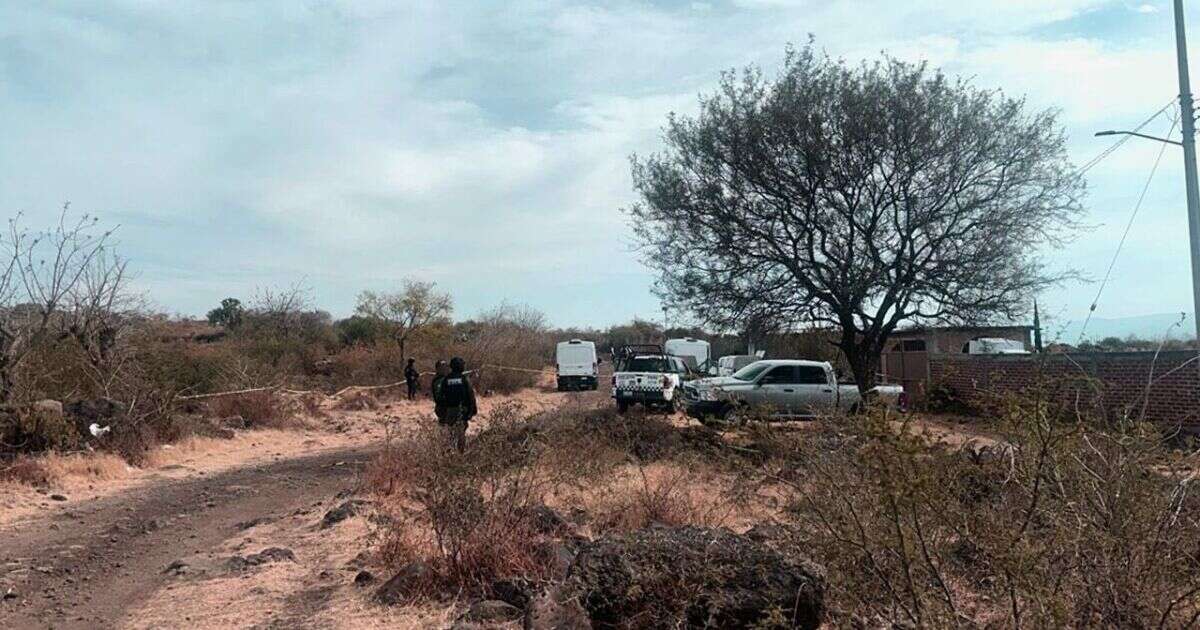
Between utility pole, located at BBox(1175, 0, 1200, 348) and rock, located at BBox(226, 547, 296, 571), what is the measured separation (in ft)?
48.2

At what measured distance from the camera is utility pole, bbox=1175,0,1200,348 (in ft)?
49.5

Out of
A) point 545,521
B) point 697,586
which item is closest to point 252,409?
point 545,521

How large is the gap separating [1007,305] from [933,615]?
15884 millimetres

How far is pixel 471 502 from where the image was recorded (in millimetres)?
6656

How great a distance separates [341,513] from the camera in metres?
9.30

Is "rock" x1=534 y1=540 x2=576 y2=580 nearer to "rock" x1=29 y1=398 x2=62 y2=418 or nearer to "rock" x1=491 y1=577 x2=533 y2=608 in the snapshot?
"rock" x1=491 y1=577 x2=533 y2=608

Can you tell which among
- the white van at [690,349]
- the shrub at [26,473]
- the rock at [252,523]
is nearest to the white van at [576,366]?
the white van at [690,349]

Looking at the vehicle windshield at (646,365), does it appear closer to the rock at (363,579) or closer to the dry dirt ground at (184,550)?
the dry dirt ground at (184,550)

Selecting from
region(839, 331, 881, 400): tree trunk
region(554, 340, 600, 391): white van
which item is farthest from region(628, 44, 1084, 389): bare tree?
region(554, 340, 600, 391): white van

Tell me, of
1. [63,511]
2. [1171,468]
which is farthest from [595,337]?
[1171,468]

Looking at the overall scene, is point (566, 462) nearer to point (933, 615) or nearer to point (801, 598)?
point (801, 598)

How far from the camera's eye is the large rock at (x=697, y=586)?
15.6ft

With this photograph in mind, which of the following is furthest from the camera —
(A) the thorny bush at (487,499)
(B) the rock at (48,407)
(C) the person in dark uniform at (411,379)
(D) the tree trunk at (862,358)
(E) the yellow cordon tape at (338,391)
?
(C) the person in dark uniform at (411,379)

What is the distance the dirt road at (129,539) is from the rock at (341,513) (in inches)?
Result: 24.0
